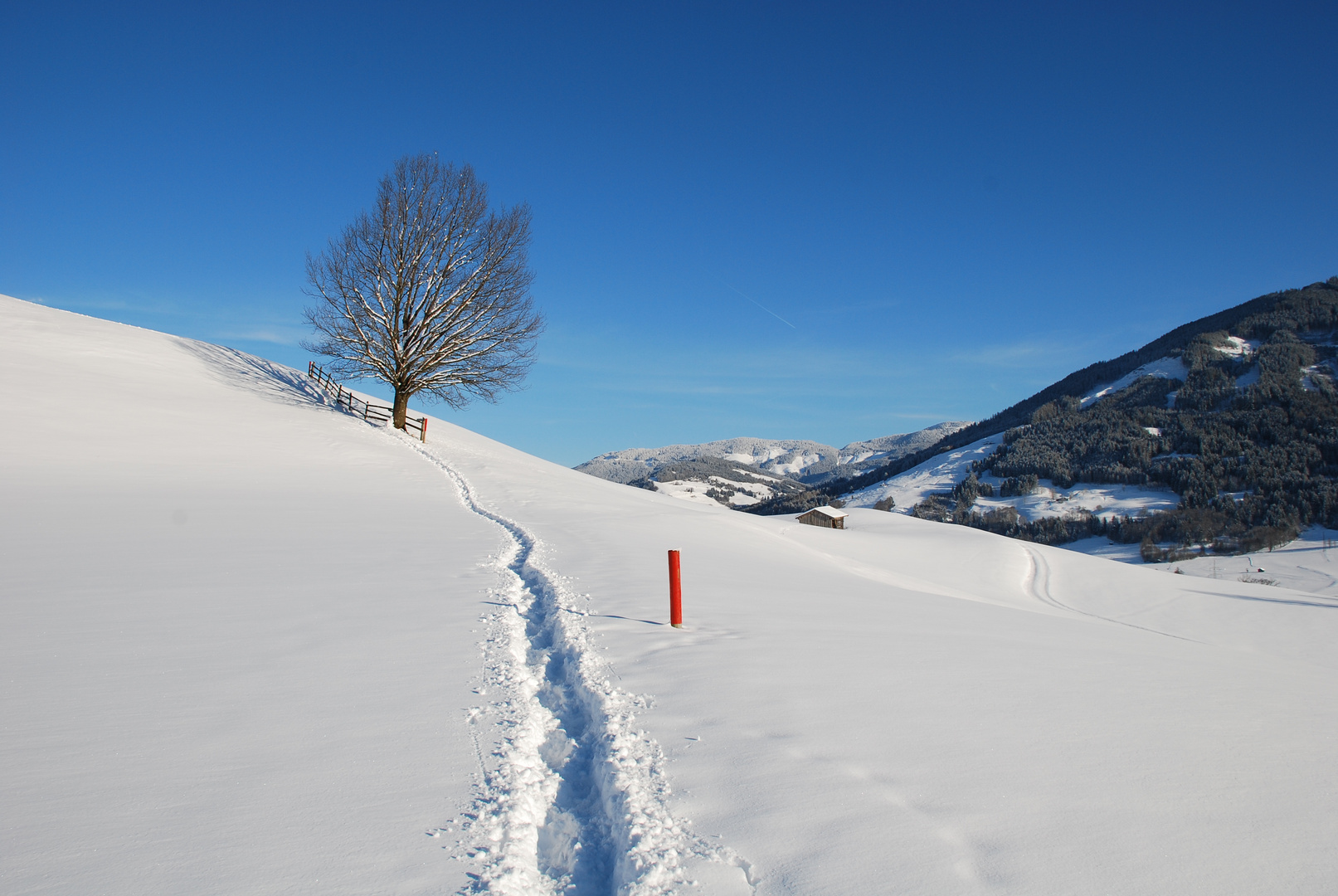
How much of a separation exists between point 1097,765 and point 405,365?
2593 cm

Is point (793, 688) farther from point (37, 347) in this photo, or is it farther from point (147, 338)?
point (147, 338)

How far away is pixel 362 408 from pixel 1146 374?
511ft

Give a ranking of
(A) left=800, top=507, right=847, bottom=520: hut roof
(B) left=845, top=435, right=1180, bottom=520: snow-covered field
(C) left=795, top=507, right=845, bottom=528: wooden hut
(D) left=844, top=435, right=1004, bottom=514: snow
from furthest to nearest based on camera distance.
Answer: (D) left=844, top=435, right=1004, bottom=514: snow, (B) left=845, top=435, right=1180, bottom=520: snow-covered field, (A) left=800, top=507, right=847, bottom=520: hut roof, (C) left=795, top=507, right=845, bottom=528: wooden hut

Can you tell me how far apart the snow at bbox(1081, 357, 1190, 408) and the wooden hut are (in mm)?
117413

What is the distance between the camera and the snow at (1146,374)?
443 feet

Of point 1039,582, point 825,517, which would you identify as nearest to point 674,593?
point 1039,582

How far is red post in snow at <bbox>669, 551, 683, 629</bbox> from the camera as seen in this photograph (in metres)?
7.07

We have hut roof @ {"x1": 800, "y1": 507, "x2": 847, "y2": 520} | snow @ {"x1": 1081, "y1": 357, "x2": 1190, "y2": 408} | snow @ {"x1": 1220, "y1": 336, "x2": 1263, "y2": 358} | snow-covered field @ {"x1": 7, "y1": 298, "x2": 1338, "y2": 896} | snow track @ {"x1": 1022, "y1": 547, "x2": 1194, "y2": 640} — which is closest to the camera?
snow-covered field @ {"x1": 7, "y1": 298, "x2": 1338, "y2": 896}

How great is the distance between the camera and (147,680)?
15.5 ft

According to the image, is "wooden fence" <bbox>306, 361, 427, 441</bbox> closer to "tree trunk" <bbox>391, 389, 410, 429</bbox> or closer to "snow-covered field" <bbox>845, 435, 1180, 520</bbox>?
"tree trunk" <bbox>391, 389, 410, 429</bbox>

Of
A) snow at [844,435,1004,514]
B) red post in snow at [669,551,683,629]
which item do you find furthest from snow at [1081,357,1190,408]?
red post in snow at [669,551,683,629]

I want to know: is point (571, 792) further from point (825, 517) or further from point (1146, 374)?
point (1146, 374)

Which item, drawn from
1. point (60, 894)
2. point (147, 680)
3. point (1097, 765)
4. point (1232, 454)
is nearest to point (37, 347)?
point (147, 680)

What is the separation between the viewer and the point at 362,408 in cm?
3083
